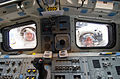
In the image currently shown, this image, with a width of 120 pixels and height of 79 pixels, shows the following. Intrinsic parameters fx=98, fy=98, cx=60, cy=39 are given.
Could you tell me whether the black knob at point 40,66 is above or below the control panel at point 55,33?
below

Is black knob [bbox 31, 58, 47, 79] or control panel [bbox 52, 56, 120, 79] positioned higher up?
black knob [bbox 31, 58, 47, 79]

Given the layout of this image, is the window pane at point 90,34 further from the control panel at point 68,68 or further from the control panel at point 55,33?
the control panel at point 68,68

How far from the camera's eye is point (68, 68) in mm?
2016

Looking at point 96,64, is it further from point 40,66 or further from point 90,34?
point 90,34

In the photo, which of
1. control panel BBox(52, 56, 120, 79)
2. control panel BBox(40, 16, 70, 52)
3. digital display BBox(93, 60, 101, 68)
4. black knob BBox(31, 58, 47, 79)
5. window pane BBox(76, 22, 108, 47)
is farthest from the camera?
window pane BBox(76, 22, 108, 47)

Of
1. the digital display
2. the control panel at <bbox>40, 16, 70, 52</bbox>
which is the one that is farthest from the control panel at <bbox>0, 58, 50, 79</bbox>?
the digital display

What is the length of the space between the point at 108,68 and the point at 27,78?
164 cm

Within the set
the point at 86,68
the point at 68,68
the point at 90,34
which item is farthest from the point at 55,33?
the point at 90,34

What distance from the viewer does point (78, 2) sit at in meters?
2.21


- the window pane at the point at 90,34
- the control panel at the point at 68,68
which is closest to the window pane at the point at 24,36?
the window pane at the point at 90,34

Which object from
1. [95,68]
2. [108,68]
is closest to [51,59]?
[95,68]

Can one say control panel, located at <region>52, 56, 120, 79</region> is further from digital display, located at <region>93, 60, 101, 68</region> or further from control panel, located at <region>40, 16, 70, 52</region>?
control panel, located at <region>40, 16, 70, 52</region>

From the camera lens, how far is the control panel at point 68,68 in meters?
1.93

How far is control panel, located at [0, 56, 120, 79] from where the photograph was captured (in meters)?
1.93
